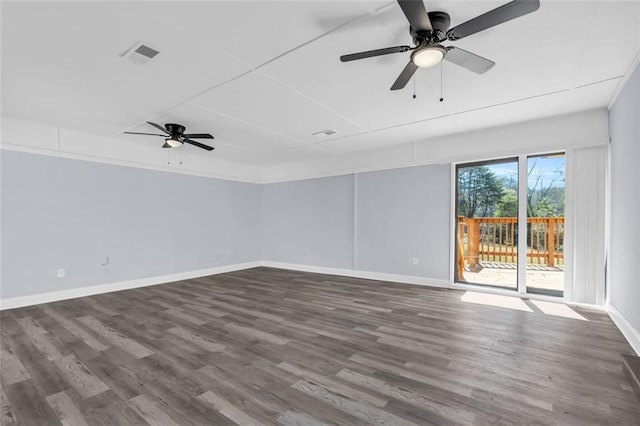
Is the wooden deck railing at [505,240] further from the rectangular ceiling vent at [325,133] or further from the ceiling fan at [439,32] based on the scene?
the ceiling fan at [439,32]

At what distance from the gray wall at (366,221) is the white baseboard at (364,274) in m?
0.08

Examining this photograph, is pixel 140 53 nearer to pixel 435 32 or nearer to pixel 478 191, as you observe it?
pixel 435 32

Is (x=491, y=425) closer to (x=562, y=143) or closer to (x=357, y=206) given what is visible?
(x=562, y=143)

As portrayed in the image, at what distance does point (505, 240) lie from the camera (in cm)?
469

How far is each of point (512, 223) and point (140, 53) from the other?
5364 mm

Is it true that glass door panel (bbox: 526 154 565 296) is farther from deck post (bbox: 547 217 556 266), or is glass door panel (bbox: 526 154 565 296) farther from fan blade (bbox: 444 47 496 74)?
fan blade (bbox: 444 47 496 74)

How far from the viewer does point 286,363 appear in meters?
2.34

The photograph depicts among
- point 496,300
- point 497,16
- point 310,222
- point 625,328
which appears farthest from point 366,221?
point 497,16

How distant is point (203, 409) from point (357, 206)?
4.72 meters

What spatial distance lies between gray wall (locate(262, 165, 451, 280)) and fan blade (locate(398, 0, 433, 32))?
3521 millimetres

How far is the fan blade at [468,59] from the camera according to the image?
83.9 inches

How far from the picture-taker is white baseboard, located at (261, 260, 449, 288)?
5.06 m

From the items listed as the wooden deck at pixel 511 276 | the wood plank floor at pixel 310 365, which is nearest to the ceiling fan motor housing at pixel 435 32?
the wood plank floor at pixel 310 365

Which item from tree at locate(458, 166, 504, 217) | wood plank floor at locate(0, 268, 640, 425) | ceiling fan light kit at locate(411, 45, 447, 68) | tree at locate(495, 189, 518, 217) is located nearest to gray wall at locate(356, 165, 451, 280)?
tree at locate(458, 166, 504, 217)
